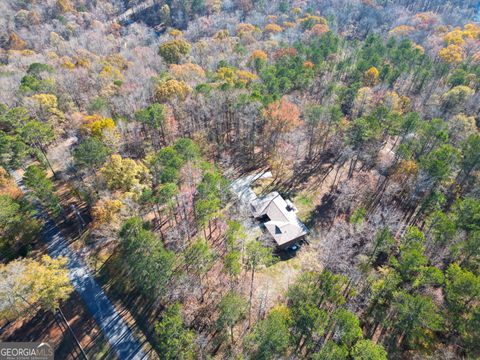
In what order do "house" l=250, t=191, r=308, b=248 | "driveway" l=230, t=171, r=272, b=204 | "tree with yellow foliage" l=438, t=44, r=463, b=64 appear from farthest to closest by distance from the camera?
"tree with yellow foliage" l=438, t=44, r=463, b=64
"driveway" l=230, t=171, r=272, b=204
"house" l=250, t=191, r=308, b=248

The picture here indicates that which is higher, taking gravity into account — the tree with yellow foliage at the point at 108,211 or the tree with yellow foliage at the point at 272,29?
the tree with yellow foliage at the point at 272,29

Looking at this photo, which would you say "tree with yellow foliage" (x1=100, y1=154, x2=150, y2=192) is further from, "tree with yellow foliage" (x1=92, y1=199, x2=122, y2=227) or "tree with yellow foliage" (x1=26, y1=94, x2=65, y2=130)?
"tree with yellow foliage" (x1=26, y1=94, x2=65, y2=130)

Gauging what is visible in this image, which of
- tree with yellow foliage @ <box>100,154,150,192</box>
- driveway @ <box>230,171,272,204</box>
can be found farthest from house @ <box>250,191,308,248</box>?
tree with yellow foliage @ <box>100,154,150,192</box>

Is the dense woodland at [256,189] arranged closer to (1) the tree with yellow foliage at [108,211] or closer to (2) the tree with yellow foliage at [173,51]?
(1) the tree with yellow foliage at [108,211]

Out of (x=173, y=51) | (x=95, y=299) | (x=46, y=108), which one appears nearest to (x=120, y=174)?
(x=95, y=299)

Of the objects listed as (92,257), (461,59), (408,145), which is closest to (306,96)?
(408,145)

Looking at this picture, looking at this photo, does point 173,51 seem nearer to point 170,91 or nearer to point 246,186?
point 170,91

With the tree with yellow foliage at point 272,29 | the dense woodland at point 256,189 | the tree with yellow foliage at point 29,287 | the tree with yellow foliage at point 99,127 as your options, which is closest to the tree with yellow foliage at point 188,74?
the dense woodland at point 256,189
